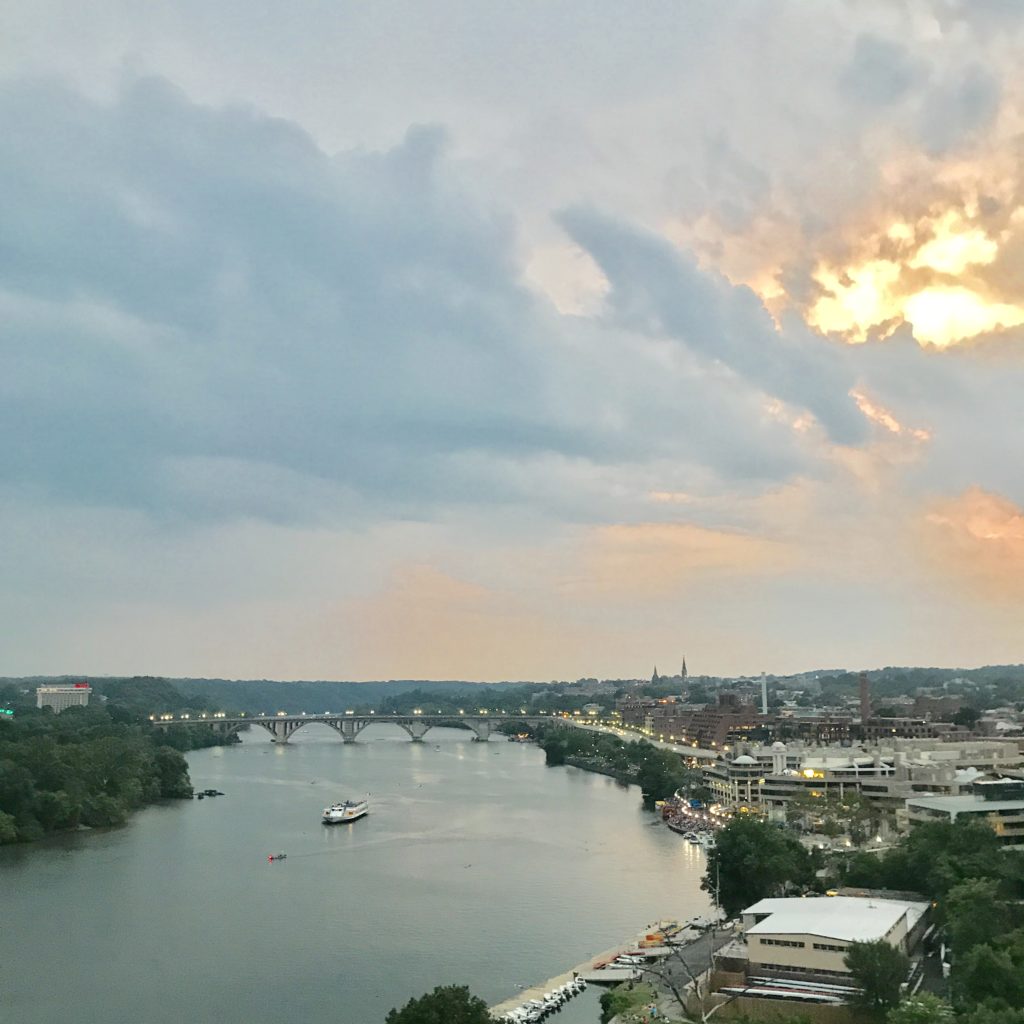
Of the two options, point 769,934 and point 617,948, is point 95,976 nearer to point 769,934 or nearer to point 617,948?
point 617,948

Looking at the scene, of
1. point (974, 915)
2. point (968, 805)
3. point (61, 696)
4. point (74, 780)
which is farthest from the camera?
point (61, 696)

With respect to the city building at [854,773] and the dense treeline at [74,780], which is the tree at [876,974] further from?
the dense treeline at [74,780]

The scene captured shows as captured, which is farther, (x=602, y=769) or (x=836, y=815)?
(x=602, y=769)

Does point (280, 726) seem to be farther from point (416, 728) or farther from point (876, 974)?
point (876, 974)

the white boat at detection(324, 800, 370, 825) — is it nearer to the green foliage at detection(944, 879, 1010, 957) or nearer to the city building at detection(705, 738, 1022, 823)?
the city building at detection(705, 738, 1022, 823)

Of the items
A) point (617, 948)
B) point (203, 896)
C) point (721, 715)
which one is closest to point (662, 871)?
point (617, 948)

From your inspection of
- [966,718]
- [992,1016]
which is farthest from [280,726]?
[992,1016]

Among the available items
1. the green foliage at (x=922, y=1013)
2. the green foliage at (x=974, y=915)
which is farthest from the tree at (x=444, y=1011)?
the green foliage at (x=974, y=915)
